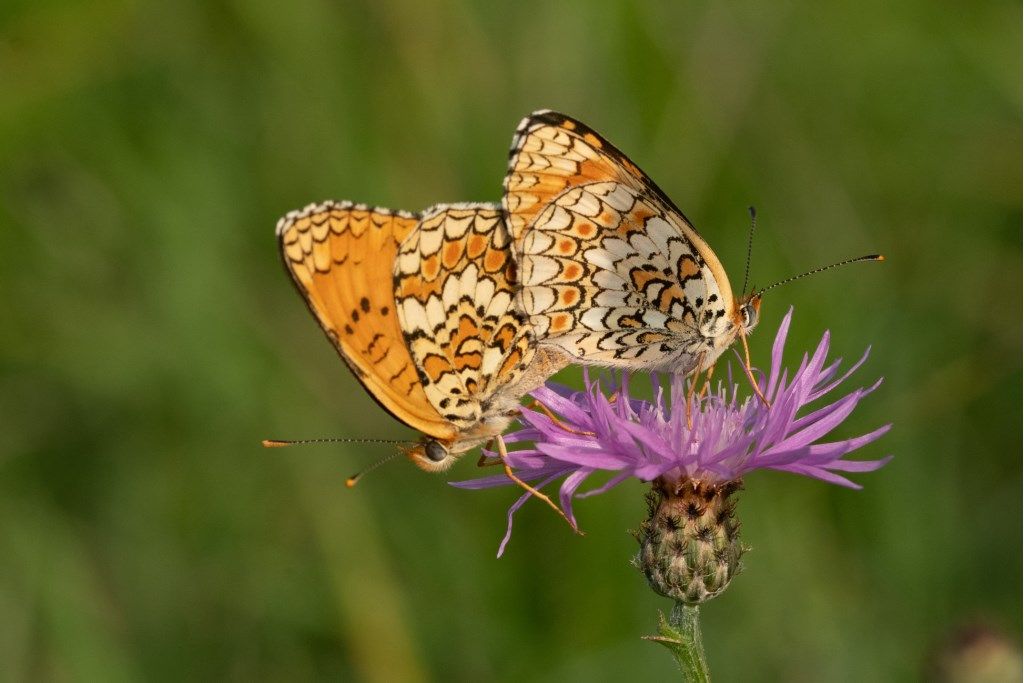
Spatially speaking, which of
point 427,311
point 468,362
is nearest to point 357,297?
point 427,311

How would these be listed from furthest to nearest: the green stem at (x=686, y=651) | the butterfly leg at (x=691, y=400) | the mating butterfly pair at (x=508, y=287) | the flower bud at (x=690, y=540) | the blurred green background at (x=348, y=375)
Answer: the blurred green background at (x=348, y=375), the mating butterfly pair at (x=508, y=287), the butterfly leg at (x=691, y=400), the flower bud at (x=690, y=540), the green stem at (x=686, y=651)

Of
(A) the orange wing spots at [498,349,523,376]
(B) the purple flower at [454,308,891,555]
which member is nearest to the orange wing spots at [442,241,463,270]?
(A) the orange wing spots at [498,349,523,376]

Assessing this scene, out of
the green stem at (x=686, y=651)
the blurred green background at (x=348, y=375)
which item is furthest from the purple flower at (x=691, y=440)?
the blurred green background at (x=348, y=375)

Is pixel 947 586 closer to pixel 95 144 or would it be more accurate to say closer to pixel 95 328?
pixel 95 328

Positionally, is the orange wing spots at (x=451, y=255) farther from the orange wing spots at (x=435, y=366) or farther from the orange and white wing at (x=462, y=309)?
the orange wing spots at (x=435, y=366)

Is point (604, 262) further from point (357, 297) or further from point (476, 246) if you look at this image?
point (357, 297)
